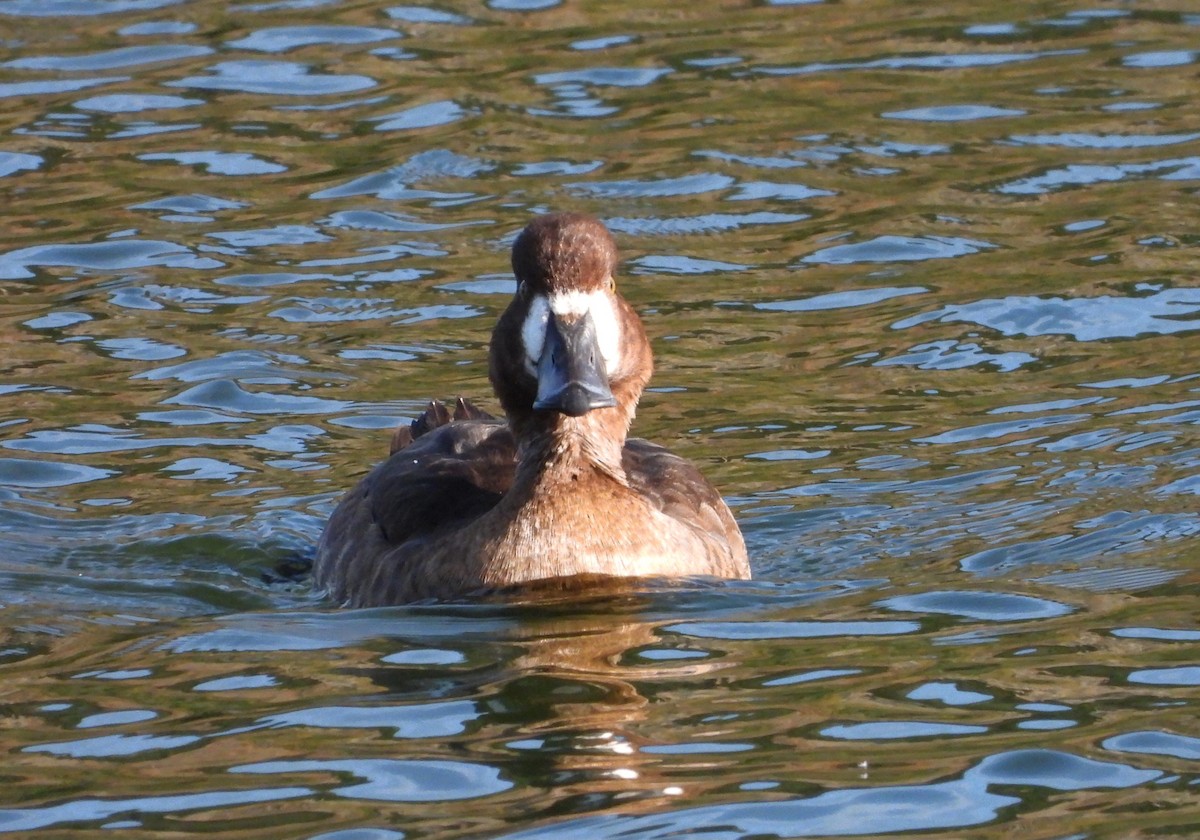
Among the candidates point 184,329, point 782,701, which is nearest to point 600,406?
point 782,701

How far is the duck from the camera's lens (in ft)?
27.3

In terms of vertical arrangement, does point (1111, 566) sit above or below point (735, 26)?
below

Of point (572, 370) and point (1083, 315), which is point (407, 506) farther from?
point (1083, 315)

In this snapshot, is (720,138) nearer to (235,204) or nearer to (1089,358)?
(235,204)

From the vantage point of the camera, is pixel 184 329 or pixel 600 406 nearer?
pixel 600 406

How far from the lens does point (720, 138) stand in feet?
50.5

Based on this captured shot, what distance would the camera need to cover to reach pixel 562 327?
829cm

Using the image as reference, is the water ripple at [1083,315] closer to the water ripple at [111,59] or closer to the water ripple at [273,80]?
the water ripple at [273,80]

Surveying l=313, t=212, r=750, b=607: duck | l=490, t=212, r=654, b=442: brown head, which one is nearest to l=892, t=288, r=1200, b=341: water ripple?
l=313, t=212, r=750, b=607: duck

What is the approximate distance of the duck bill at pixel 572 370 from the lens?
26.6 ft

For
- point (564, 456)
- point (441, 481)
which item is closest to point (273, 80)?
point (441, 481)

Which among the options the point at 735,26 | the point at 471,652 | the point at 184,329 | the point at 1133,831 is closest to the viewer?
the point at 1133,831

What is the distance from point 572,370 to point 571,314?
0.26 meters

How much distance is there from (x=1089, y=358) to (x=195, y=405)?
4413 millimetres
